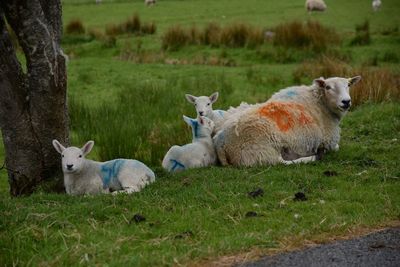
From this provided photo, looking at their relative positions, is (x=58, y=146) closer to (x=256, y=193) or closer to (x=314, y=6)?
(x=256, y=193)

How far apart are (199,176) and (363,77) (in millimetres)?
6462

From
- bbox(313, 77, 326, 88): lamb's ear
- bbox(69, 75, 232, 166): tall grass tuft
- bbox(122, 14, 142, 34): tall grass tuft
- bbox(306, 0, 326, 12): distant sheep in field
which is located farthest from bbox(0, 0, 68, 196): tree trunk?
bbox(306, 0, 326, 12): distant sheep in field

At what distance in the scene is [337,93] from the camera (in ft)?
28.7

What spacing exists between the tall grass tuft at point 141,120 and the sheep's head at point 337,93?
86.1 inches

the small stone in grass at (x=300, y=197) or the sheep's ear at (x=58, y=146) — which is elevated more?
the sheep's ear at (x=58, y=146)

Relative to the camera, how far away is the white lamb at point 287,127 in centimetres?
821

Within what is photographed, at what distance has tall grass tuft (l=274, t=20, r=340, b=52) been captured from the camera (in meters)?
18.1

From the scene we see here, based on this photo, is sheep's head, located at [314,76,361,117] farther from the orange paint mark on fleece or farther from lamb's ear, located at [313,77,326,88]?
the orange paint mark on fleece

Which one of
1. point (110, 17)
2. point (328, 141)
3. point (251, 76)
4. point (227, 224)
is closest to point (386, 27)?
point (251, 76)

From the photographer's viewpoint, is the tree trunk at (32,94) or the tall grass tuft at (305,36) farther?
the tall grass tuft at (305,36)

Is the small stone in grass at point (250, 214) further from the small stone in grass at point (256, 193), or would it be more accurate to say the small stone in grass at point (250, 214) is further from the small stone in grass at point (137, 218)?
the small stone in grass at point (137, 218)

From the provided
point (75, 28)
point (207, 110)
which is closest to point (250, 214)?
point (207, 110)

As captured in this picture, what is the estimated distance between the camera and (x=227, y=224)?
586 cm

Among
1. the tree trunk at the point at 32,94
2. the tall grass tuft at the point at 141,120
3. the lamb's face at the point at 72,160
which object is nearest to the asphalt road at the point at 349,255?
the lamb's face at the point at 72,160
